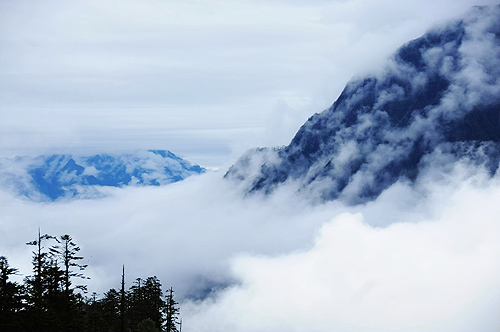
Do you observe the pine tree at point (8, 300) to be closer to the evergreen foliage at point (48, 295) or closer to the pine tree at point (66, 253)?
the evergreen foliage at point (48, 295)

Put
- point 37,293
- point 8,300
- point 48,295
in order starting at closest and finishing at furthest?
point 8,300
point 37,293
point 48,295

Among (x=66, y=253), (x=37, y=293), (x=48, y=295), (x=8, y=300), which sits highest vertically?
(x=66, y=253)

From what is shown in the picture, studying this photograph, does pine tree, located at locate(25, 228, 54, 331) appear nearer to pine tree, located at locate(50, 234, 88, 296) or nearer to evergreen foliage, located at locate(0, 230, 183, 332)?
evergreen foliage, located at locate(0, 230, 183, 332)

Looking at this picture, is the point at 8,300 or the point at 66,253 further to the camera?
the point at 66,253

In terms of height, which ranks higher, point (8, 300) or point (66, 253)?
point (66, 253)

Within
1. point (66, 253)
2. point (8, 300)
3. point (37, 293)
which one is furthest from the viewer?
point (66, 253)

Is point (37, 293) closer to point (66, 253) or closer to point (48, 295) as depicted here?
point (48, 295)

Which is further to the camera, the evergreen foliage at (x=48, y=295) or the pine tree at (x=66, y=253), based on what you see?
the pine tree at (x=66, y=253)

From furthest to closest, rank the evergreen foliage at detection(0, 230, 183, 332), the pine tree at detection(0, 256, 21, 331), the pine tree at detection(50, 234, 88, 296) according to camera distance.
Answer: the pine tree at detection(50, 234, 88, 296), the evergreen foliage at detection(0, 230, 183, 332), the pine tree at detection(0, 256, 21, 331)

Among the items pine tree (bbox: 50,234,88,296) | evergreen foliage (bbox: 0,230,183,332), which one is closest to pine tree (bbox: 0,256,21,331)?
evergreen foliage (bbox: 0,230,183,332)

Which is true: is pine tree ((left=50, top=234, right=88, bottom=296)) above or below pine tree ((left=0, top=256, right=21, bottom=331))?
above

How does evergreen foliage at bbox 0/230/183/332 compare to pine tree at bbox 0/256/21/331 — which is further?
evergreen foliage at bbox 0/230/183/332

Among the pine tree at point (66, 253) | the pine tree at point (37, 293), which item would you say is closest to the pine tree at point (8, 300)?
the pine tree at point (37, 293)

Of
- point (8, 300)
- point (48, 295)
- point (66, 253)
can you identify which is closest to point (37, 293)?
point (48, 295)
